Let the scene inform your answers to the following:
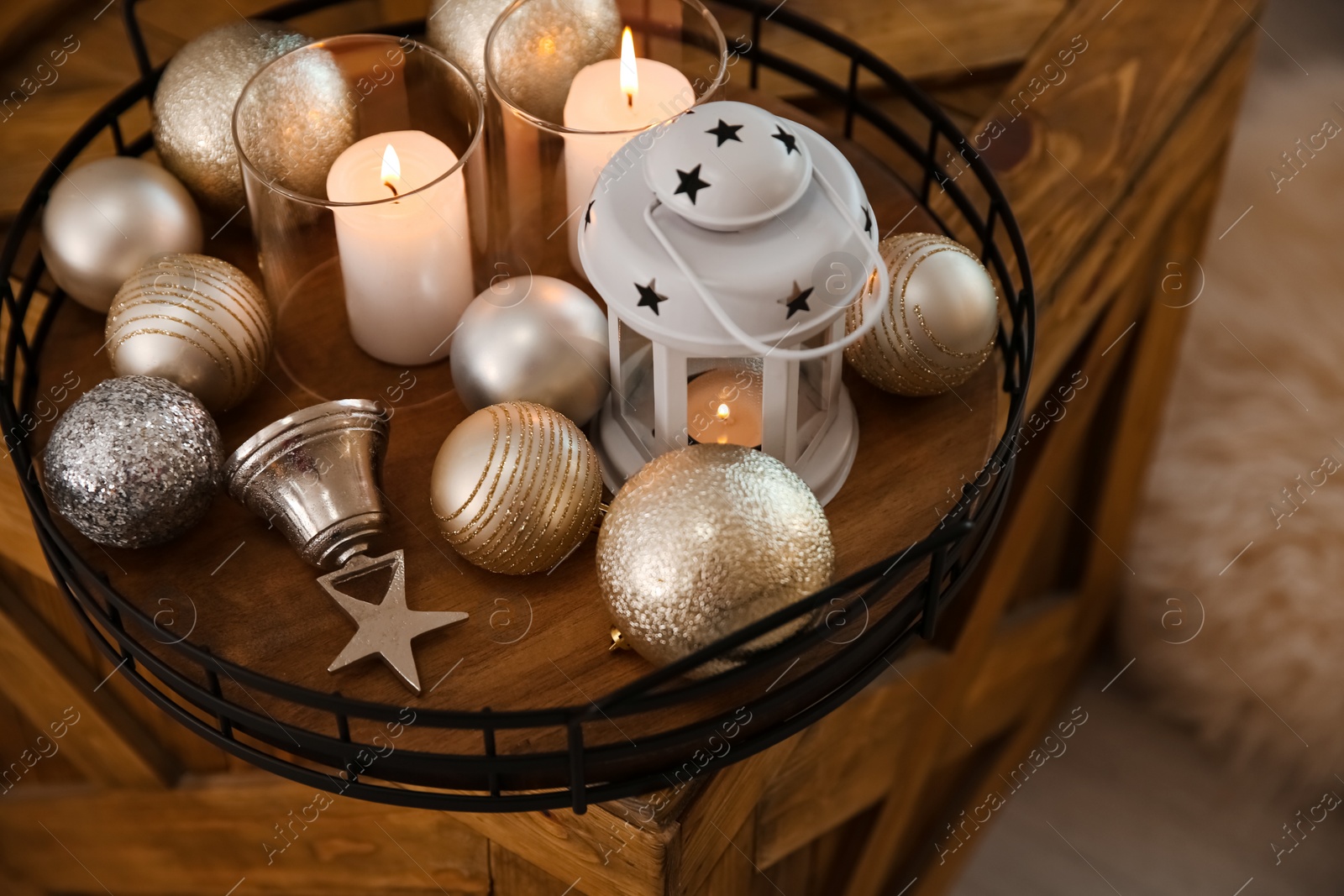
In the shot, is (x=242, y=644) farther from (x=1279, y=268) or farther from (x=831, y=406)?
(x=1279, y=268)

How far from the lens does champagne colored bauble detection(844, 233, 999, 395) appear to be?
0.64 m

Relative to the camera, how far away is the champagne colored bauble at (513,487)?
57 cm

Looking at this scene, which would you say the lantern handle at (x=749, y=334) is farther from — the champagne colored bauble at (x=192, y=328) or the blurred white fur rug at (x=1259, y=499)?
the blurred white fur rug at (x=1259, y=499)

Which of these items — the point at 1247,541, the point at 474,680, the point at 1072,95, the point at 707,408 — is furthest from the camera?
the point at 1247,541

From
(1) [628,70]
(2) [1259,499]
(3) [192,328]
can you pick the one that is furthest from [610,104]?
(2) [1259,499]

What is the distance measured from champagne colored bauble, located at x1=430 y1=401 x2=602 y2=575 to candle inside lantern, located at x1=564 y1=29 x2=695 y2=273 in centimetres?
13

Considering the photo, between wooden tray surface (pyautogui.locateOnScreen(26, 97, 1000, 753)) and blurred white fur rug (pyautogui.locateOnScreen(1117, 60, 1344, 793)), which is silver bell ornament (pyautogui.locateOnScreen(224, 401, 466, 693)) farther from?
blurred white fur rug (pyautogui.locateOnScreen(1117, 60, 1344, 793))

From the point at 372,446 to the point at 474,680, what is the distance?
0.12 metres

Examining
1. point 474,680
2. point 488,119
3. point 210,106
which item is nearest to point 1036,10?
point 488,119

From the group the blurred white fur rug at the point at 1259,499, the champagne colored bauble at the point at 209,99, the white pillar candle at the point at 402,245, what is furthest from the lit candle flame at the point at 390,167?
the blurred white fur rug at the point at 1259,499

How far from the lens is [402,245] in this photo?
0.65 meters

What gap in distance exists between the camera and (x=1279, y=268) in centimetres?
149

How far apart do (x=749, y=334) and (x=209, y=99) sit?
0.36m

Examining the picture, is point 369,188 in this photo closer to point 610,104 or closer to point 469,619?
point 610,104
